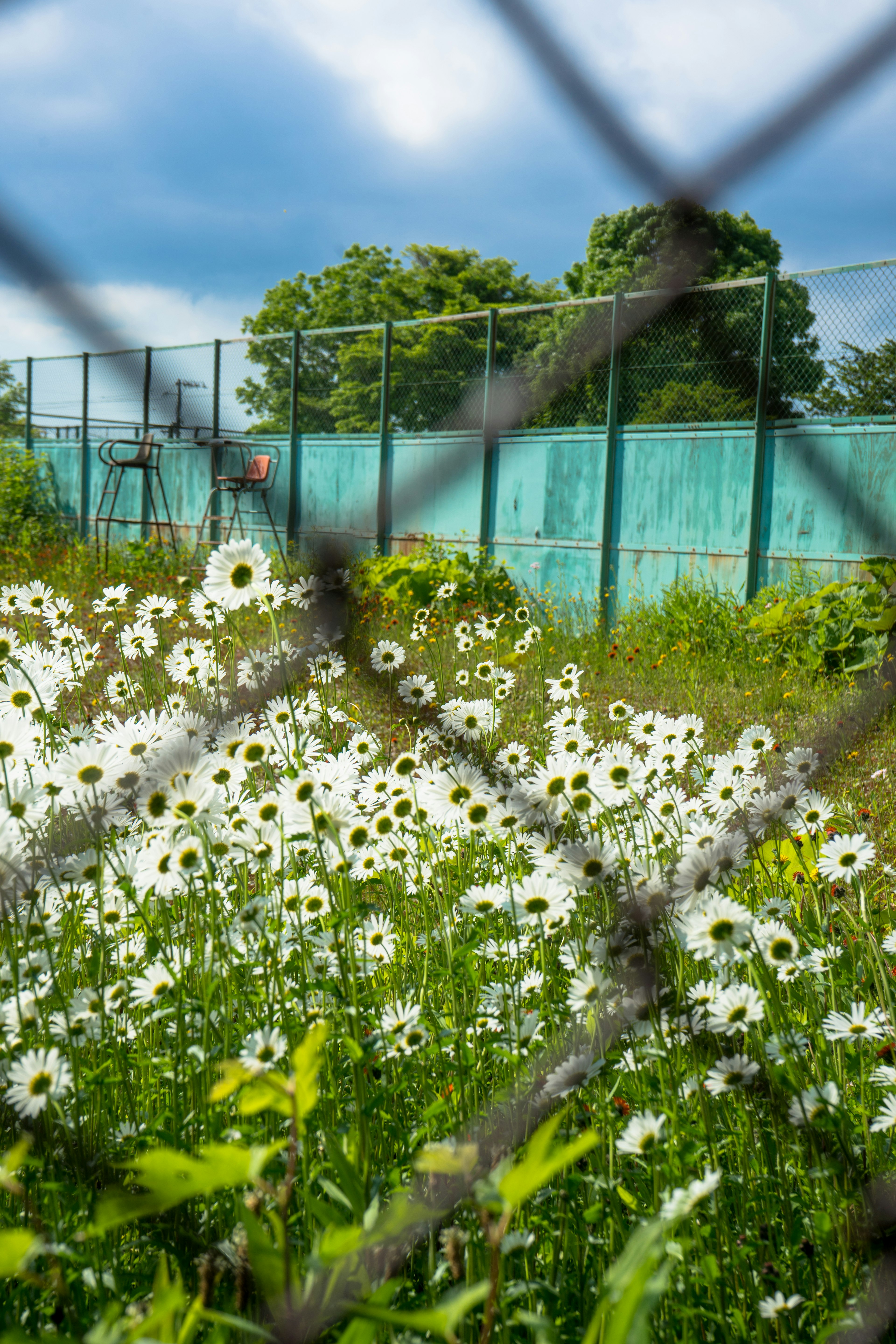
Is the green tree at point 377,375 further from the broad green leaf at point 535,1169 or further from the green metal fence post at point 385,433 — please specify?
the broad green leaf at point 535,1169

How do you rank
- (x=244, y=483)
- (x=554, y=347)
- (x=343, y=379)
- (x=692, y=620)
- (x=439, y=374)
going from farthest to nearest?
1. (x=343, y=379)
2. (x=244, y=483)
3. (x=439, y=374)
4. (x=692, y=620)
5. (x=554, y=347)

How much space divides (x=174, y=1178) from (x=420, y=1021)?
94 cm

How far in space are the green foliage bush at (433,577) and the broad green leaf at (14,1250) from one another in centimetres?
525

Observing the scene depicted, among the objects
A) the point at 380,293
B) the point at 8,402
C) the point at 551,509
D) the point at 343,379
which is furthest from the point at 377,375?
the point at 380,293

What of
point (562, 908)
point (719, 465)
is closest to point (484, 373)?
point (719, 465)

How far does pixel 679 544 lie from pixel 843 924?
4.96 meters

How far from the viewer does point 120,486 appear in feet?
36.1

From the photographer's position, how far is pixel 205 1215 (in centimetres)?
72

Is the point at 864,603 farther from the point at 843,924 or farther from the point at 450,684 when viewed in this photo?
the point at 843,924

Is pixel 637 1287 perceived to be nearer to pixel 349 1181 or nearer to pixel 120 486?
pixel 349 1181

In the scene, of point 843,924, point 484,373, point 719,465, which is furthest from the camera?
point 484,373

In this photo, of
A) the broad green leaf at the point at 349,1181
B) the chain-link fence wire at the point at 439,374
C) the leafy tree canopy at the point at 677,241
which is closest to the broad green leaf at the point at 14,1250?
the broad green leaf at the point at 349,1181

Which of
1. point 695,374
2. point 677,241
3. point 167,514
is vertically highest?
point 695,374

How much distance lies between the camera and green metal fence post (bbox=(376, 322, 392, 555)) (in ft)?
24.9
